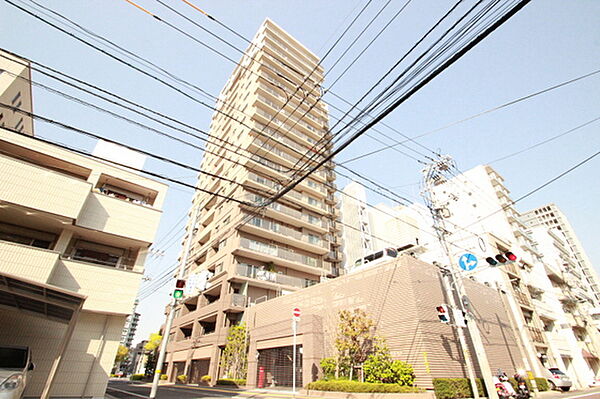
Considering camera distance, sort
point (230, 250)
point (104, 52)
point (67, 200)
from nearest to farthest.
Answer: point (104, 52) < point (67, 200) < point (230, 250)

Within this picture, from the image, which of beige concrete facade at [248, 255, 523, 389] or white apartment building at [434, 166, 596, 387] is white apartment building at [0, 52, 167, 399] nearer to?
beige concrete facade at [248, 255, 523, 389]

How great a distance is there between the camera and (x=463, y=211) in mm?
34250

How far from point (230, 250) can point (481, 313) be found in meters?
21.8

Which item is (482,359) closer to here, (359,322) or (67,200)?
(359,322)

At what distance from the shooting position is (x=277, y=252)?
96.3ft

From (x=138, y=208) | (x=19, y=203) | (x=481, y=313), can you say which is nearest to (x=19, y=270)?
(x=19, y=203)

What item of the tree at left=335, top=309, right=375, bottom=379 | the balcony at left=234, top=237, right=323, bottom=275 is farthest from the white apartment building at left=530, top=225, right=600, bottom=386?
the tree at left=335, top=309, right=375, bottom=379

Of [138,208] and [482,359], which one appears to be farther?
[138,208]

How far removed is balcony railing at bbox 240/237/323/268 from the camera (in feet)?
90.9

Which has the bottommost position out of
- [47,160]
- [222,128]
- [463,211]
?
[47,160]

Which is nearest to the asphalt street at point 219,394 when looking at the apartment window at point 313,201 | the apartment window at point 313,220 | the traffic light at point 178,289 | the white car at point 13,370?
the white car at point 13,370

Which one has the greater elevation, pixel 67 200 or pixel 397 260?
pixel 67 200

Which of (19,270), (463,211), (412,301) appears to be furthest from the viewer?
(463,211)

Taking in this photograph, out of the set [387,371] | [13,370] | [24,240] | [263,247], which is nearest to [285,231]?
[263,247]
